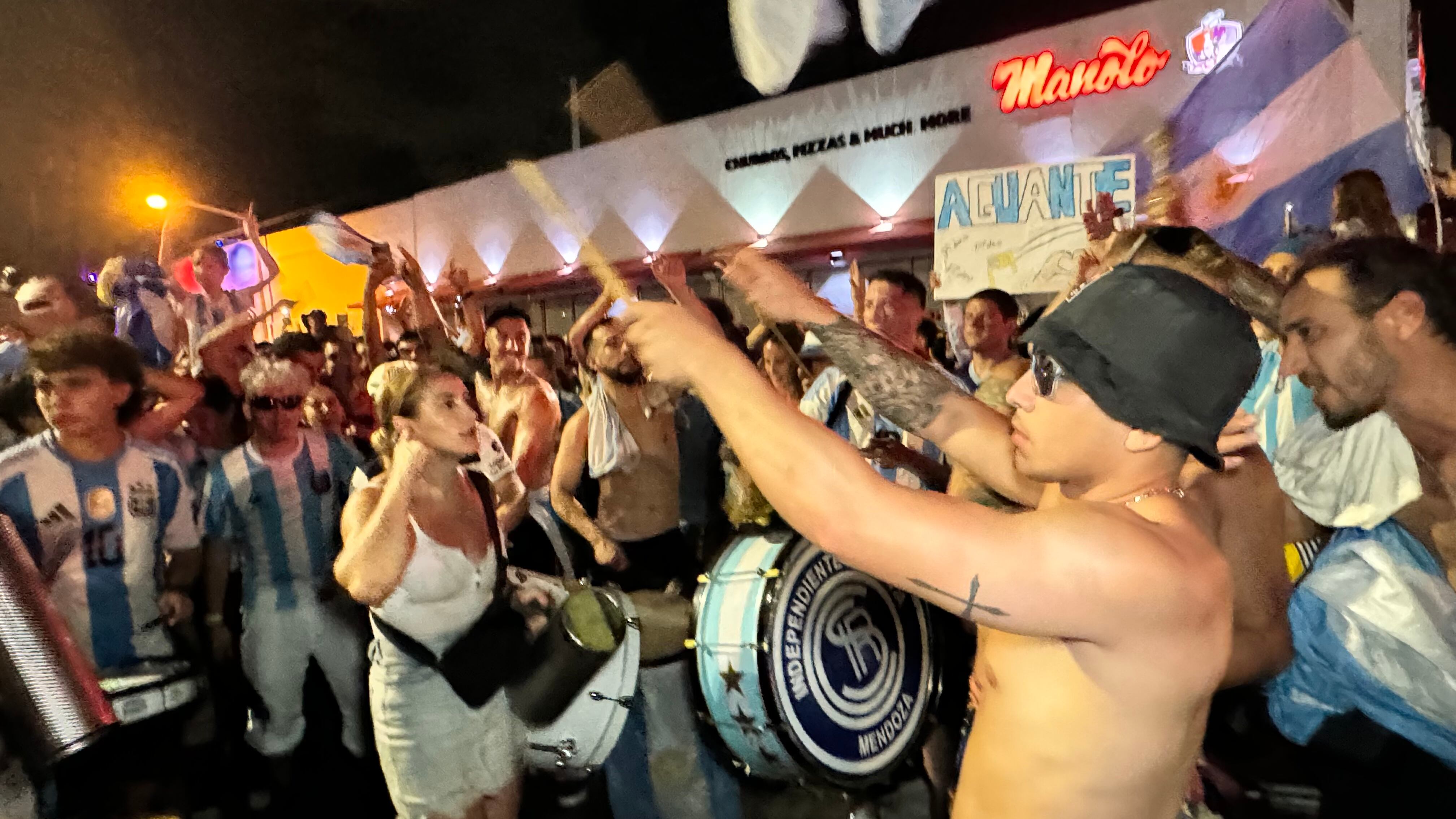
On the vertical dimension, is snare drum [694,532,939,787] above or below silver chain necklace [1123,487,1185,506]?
below

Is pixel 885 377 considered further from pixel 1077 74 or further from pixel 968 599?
pixel 1077 74

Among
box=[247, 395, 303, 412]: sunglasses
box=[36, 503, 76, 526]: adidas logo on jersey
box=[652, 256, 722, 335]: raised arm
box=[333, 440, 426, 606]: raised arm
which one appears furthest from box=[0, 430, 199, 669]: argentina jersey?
box=[652, 256, 722, 335]: raised arm

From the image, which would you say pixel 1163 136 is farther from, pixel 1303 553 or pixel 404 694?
pixel 404 694

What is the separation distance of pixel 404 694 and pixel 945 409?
2.09m

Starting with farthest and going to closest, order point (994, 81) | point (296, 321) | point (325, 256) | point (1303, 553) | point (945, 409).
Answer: point (325, 256) < point (296, 321) < point (994, 81) < point (1303, 553) < point (945, 409)

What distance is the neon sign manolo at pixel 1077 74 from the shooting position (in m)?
9.82

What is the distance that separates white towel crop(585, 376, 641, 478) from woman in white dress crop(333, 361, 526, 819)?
148 cm

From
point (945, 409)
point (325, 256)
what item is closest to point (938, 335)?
point (945, 409)

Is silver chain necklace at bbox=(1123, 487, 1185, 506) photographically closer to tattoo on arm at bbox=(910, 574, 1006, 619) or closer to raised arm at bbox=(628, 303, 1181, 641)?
raised arm at bbox=(628, 303, 1181, 641)

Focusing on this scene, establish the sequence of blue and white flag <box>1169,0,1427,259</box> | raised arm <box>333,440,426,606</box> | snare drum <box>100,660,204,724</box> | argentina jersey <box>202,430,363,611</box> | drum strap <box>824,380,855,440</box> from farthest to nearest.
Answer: blue and white flag <box>1169,0,1427,259</box>, drum strap <box>824,380,855,440</box>, argentina jersey <box>202,430,363,611</box>, snare drum <box>100,660,204,724</box>, raised arm <box>333,440,426,606</box>

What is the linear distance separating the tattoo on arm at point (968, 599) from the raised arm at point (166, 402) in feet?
12.9

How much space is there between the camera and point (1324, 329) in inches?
103

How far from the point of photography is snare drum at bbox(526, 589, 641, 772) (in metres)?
3.19

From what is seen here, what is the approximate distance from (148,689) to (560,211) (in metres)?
2.80
